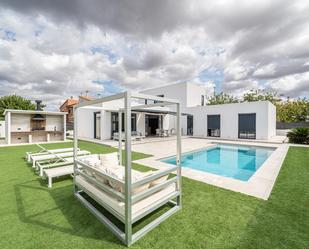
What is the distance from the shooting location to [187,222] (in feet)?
9.95

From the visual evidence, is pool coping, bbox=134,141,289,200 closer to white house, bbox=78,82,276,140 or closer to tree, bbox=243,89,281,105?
white house, bbox=78,82,276,140

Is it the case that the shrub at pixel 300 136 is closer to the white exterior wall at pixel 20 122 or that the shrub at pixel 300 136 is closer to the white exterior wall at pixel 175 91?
the white exterior wall at pixel 175 91

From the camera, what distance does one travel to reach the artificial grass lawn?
Result: 97.9 inches

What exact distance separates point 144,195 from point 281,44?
2245cm

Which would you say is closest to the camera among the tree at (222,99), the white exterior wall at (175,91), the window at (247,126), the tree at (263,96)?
→ the window at (247,126)

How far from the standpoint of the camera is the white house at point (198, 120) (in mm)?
16484

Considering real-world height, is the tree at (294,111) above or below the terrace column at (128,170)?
above

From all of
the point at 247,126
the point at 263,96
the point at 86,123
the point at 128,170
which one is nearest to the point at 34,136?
the point at 86,123

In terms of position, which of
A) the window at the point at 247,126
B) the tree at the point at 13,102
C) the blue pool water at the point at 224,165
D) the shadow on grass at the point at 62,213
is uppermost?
the tree at the point at 13,102

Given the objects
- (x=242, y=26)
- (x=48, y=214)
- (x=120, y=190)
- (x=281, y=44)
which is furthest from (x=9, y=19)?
(x=281, y=44)

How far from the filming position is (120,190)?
2812 mm

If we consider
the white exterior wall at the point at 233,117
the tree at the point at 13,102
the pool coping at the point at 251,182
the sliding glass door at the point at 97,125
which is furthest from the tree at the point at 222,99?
the tree at the point at 13,102

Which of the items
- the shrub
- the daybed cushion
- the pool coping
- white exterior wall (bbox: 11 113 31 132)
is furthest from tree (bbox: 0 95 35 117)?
the shrub

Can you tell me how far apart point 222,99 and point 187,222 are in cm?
3764
